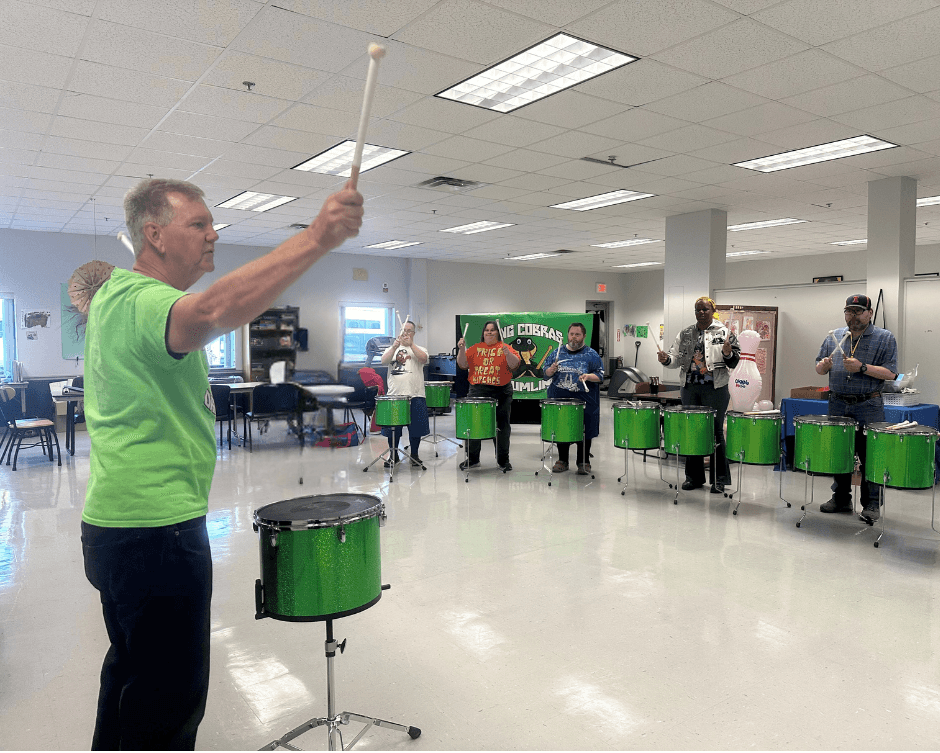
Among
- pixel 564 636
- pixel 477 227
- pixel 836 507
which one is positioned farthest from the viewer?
pixel 477 227

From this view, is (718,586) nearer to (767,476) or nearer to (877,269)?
(767,476)

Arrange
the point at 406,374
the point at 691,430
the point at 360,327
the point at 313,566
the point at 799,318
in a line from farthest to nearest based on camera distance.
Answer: the point at 360,327, the point at 799,318, the point at 406,374, the point at 691,430, the point at 313,566

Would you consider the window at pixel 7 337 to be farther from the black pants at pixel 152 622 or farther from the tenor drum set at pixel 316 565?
the black pants at pixel 152 622

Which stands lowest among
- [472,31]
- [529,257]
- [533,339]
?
[533,339]

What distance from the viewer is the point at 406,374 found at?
6.61 metres

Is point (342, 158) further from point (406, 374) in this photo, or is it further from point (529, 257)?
point (529, 257)

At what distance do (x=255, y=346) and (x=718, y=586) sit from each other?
2959 mm

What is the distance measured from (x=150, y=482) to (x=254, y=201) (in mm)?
7560

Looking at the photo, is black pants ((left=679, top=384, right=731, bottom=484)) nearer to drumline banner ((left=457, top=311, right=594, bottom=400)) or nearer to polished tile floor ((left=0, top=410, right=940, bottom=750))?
polished tile floor ((left=0, top=410, right=940, bottom=750))

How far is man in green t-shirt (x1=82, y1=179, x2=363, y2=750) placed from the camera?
131 cm

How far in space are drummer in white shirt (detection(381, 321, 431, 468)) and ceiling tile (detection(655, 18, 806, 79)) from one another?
11.6ft

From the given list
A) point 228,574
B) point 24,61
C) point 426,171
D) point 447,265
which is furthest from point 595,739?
point 447,265

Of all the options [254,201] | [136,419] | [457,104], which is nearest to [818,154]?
[457,104]

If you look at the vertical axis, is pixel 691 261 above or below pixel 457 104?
below
